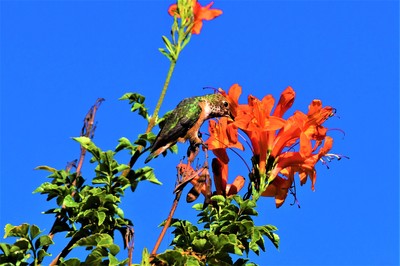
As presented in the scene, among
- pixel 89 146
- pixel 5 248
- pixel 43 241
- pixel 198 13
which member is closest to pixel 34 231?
pixel 43 241

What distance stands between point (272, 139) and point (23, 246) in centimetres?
155

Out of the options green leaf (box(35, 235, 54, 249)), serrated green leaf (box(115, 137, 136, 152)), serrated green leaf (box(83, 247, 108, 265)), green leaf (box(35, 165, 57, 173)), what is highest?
serrated green leaf (box(115, 137, 136, 152))

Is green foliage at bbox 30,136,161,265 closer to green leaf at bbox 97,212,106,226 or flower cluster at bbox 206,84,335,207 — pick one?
green leaf at bbox 97,212,106,226

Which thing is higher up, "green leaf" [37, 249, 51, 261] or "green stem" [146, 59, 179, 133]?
"green stem" [146, 59, 179, 133]

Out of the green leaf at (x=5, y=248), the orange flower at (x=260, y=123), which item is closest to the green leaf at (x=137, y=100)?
the orange flower at (x=260, y=123)

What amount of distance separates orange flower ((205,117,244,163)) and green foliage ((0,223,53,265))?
3.56 feet

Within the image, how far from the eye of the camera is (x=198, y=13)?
4676 millimetres

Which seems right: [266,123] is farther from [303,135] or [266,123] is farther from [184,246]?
[184,246]

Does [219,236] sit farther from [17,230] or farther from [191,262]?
[17,230]

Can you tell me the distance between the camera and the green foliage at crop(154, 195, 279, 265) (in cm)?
374

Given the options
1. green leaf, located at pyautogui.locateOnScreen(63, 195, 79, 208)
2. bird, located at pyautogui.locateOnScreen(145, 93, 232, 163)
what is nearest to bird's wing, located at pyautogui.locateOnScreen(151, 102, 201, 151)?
bird, located at pyautogui.locateOnScreen(145, 93, 232, 163)

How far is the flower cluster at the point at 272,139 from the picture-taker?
14.4 ft

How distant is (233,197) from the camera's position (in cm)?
408

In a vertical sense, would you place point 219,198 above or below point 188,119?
below
